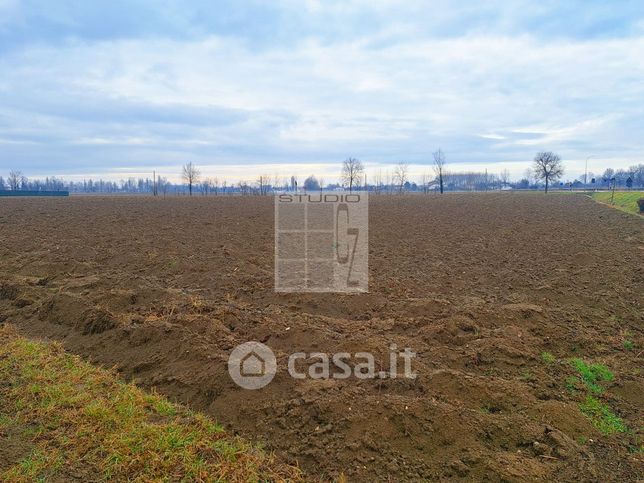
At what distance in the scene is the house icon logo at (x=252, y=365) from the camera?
189 inches

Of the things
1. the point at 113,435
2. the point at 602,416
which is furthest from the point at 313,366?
the point at 602,416

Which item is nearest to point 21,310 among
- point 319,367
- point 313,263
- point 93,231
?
point 319,367

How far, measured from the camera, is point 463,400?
14.9 feet

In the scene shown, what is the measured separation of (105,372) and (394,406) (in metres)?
3.62

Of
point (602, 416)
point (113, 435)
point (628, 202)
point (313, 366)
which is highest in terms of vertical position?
point (628, 202)

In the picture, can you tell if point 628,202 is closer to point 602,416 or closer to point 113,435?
point 602,416

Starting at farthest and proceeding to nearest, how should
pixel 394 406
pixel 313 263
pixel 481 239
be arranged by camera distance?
pixel 481 239 → pixel 313 263 → pixel 394 406

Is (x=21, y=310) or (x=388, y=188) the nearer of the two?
(x=21, y=310)

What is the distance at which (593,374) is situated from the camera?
5.29 metres

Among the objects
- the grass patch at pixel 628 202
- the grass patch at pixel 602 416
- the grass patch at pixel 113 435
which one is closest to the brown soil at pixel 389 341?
the grass patch at pixel 602 416

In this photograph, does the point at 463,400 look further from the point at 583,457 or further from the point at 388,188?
the point at 388,188

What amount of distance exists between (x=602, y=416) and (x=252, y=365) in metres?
3.95

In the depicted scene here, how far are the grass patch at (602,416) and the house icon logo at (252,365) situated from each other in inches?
138

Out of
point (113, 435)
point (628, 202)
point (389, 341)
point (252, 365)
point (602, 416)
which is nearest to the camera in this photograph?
point (113, 435)
